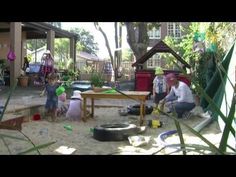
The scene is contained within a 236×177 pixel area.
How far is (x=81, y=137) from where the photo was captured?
7.84m

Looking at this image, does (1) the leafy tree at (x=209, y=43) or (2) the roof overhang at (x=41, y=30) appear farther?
(2) the roof overhang at (x=41, y=30)

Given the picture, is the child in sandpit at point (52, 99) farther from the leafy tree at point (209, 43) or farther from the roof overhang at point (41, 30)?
the roof overhang at point (41, 30)

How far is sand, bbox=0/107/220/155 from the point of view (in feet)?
20.6

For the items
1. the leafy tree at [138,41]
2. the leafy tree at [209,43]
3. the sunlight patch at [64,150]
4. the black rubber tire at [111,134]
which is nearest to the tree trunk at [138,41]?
the leafy tree at [138,41]

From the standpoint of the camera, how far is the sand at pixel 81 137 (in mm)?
6292

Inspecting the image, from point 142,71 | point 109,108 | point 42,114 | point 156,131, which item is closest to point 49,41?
point 142,71

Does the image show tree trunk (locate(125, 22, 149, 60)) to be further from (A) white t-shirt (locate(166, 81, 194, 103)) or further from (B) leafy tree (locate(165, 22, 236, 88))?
(A) white t-shirt (locate(166, 81, 194, 103))

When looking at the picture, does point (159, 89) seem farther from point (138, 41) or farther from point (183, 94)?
point (138, 41)

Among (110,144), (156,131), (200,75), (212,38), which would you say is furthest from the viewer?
(200,75)

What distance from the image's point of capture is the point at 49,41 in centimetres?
2353

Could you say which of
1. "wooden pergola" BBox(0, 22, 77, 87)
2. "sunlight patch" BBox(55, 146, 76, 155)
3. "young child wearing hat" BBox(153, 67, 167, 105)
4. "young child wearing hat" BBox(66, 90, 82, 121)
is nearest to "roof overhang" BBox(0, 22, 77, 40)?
"wooden pergola" BBox(0, 22, 77, 87)
